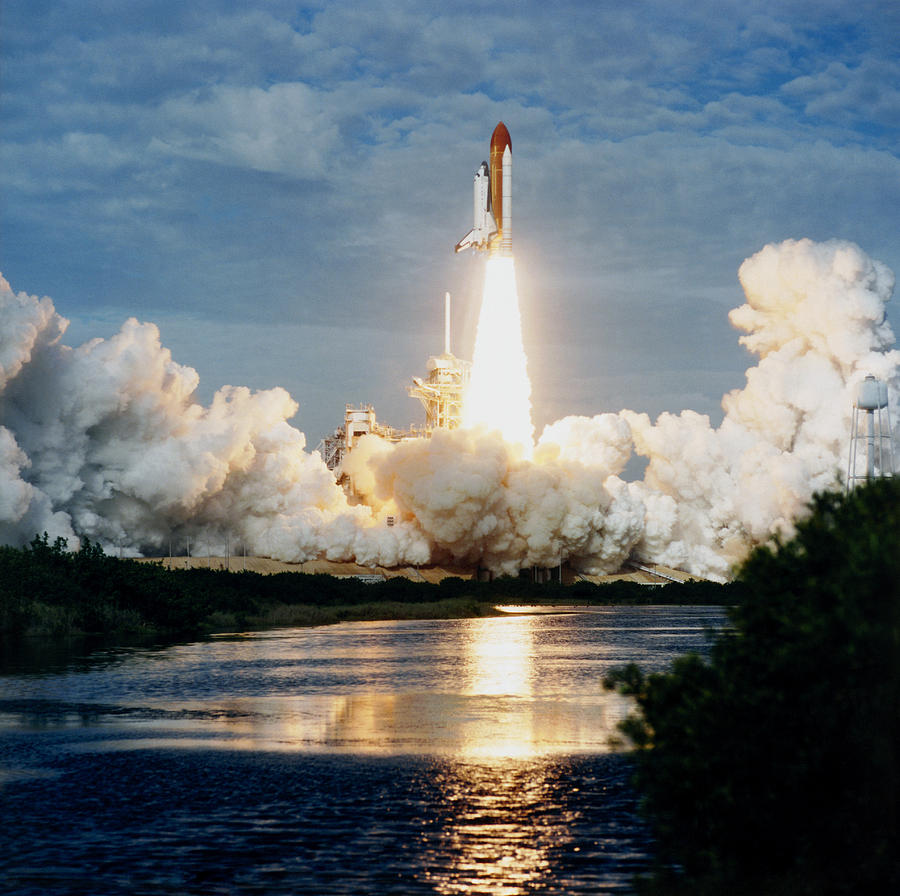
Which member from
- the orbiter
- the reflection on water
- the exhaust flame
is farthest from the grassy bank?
the orbiter

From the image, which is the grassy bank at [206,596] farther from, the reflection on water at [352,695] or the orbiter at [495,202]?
the orbiter at [495,202]

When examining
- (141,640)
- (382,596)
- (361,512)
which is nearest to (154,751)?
(141,640)

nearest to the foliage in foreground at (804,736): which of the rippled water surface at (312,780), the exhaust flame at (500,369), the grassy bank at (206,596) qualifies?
the rippled water surface at (312,780)

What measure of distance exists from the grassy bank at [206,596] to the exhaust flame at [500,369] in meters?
9.19

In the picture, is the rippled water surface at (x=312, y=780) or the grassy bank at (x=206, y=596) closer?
the rippled water surface at (x=312, y=780)

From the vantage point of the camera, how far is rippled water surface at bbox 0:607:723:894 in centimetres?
1126

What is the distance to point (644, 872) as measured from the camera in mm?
11047

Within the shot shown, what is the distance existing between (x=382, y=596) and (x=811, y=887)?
52.5m

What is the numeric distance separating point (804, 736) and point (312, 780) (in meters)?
8.49

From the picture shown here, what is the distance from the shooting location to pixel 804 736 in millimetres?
A: 8625

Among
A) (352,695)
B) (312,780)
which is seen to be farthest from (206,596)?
(312,780)

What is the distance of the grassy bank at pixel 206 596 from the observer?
39.6m

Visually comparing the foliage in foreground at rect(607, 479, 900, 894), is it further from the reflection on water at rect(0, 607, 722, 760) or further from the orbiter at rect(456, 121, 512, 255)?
the orbiter at rect(456, 121, 512, 255)

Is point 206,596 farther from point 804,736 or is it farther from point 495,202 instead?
point 804,736
